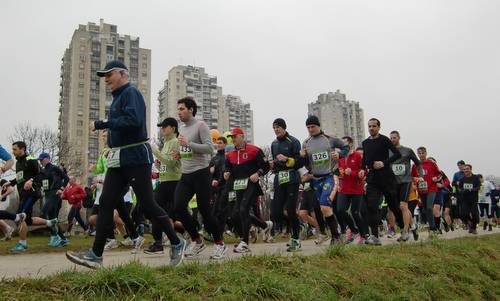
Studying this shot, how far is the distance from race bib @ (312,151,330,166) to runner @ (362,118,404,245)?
0.96 m

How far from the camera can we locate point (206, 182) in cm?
649

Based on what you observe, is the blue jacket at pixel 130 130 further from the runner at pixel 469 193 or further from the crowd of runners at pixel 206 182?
the runner at pixel 469 193

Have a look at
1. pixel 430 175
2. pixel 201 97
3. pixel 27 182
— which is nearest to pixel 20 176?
pixel 27 182

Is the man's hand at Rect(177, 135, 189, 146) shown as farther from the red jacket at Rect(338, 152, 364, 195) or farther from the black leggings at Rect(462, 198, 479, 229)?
the black leggings at Rect(462, 198, 479, 229)

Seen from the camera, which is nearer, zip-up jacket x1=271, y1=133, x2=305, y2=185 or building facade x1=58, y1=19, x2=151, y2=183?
zip-up jacket x1=271, y1=133, x2=305, y2=185

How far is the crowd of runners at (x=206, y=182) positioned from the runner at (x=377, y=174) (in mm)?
20

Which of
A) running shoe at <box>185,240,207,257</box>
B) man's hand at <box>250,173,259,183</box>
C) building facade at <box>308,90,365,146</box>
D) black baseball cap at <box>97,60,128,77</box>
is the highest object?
building facade at <box>308,90,365,146</box>

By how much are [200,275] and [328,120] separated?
4334 inches

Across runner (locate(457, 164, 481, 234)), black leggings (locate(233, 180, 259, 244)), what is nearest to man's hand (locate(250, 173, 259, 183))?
black leggings (locate(233, 180, 259, 244))

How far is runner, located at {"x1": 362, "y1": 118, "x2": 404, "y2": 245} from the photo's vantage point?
886 cm

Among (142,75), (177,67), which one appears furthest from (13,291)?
(177,67)

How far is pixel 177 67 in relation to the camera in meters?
103

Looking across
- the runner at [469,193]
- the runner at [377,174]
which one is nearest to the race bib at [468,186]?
the runner at [469,193]

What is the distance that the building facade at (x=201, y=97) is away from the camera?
102 metres
